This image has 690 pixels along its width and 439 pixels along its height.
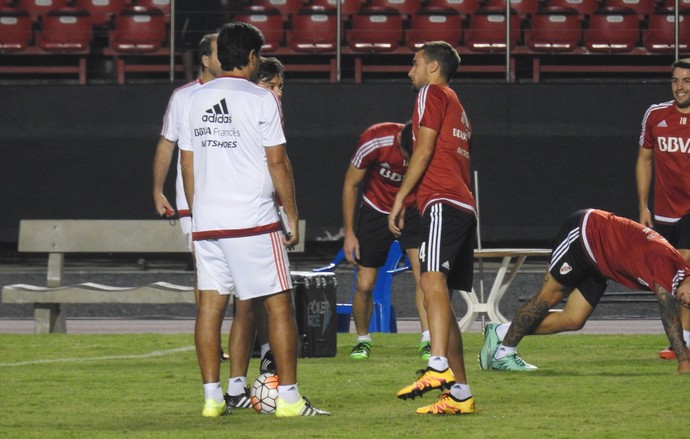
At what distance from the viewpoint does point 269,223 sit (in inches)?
232

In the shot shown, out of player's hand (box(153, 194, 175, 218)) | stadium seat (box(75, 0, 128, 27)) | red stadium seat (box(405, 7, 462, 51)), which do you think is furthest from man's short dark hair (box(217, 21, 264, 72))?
stadium seat (box(75, 0, 128, 27))

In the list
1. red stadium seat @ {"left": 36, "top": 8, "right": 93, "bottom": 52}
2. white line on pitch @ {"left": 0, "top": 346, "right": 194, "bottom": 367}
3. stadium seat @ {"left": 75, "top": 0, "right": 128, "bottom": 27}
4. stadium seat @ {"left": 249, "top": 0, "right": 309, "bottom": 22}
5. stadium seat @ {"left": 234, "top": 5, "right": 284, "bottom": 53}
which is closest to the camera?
white line on pitch @ {"left": 0, "top": 346, "right": 194, "bottom": 367}

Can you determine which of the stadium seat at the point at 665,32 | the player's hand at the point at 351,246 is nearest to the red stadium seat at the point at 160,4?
the stadium seat at the point at 665,32

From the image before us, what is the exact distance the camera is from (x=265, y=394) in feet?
20.3

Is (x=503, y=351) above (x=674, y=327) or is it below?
below

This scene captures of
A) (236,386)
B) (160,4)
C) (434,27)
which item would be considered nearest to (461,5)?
(434,27)

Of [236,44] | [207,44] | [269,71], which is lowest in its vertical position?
[269,71]

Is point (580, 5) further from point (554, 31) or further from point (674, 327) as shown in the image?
point (674, 327)

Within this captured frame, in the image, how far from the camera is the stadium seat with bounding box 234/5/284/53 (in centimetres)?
1670

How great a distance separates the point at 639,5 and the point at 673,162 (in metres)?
8.69

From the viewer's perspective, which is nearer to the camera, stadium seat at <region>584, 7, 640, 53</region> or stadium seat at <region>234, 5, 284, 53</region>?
stadium seat at <region>584, 7, 640, 53</region>

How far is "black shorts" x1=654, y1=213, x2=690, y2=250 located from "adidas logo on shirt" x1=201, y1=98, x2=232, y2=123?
3847mm

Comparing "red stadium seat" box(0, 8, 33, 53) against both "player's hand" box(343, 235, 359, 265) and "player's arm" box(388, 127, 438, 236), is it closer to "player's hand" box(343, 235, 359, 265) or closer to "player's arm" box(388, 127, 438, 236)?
"player's hand" box(343, 235, 359, 265)

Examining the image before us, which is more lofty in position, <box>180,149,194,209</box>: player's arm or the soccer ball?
<box>180,149,194,209</box>: player's arm
